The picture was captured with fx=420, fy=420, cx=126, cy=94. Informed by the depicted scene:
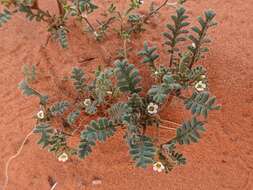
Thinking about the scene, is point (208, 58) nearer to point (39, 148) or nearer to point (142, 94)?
point (142, 94)

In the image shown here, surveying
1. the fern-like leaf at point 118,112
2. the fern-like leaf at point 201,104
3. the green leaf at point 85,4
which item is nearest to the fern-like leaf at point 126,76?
the fern-like leaf at point 118,112

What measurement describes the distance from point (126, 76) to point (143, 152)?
0.47m

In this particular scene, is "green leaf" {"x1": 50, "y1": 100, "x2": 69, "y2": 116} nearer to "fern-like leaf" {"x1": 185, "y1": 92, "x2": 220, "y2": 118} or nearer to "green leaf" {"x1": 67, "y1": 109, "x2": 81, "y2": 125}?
"green leaf" {"x1": 67, "y1": 109, "x2": 81, "y2": 125}

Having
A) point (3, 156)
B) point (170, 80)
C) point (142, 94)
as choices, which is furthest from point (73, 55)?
point (170, 80)

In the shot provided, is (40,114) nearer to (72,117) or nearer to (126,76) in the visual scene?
(72,117)

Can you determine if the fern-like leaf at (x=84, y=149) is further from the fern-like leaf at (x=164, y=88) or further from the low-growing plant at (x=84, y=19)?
the low-growing plant at (x=84, y=19)

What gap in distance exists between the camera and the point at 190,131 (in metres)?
2.45

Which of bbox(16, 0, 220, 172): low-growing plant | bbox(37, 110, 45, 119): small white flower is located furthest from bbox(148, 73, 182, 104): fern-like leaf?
bbox(37, 110, 45, 119): small white flower

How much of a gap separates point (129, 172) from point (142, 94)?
0.55 meters

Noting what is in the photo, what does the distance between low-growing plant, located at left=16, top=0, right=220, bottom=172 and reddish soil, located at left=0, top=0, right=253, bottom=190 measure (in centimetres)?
16

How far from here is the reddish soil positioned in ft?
9.22

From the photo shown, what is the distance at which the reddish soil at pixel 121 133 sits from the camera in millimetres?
2811

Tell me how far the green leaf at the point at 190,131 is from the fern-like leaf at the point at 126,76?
379 mm

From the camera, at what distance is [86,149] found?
2.50 m
